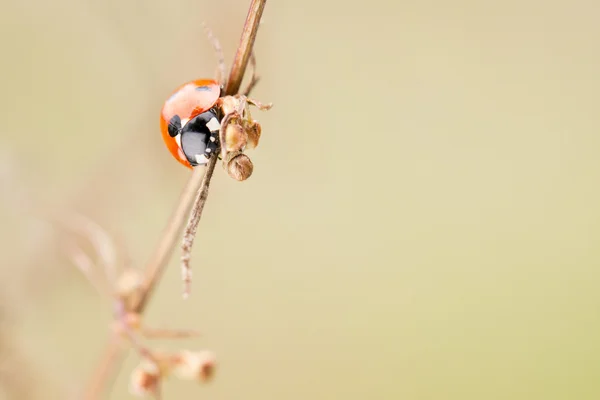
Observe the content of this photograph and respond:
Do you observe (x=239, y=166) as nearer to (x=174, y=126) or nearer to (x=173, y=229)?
(x=173, y=229)

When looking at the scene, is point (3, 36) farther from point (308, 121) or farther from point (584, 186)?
point (584, 186)

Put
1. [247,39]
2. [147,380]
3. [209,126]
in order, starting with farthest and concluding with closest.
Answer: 1. [147,380]
2. [209,126]
3. [247,39]

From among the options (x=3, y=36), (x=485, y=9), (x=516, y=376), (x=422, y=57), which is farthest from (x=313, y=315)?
(x=3, y=36)

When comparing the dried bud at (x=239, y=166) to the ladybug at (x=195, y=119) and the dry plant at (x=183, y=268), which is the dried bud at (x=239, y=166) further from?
the ladybug at (x=195, y=119)

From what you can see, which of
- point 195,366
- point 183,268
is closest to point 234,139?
point 183,268

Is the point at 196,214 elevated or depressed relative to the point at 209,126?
depressed

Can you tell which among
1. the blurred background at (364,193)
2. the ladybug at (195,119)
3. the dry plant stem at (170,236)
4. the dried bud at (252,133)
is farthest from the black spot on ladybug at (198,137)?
the blurred background at (364,193)
